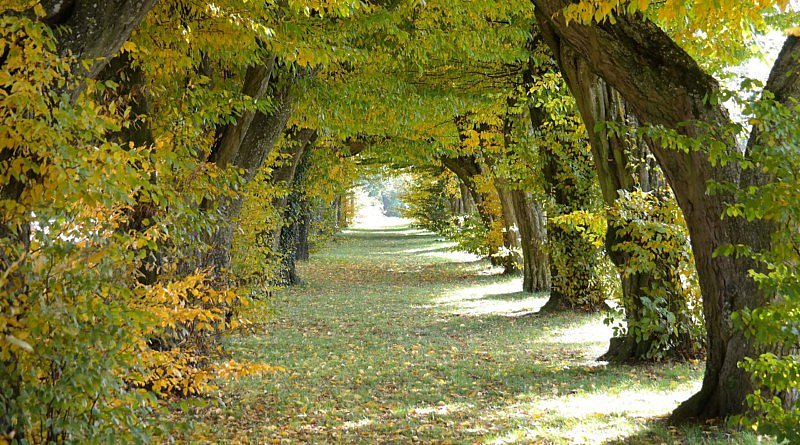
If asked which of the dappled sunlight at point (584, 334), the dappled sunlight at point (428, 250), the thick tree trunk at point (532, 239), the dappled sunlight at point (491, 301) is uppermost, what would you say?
the thick tree trunk at point (532, 239)

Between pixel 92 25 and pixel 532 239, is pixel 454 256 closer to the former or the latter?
pixel 532 239

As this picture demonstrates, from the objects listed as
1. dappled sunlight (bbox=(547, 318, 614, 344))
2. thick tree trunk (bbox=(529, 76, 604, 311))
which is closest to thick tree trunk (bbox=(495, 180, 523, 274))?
thick tree trunk (bbox=(529, 76, 604, 311))

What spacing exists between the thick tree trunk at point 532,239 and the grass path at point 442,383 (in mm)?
1159

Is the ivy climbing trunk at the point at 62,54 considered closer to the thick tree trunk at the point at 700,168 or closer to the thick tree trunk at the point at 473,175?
the thick tree trunk at the point at 700,168

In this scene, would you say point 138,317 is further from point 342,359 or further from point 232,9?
point 342,359

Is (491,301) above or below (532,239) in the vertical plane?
below

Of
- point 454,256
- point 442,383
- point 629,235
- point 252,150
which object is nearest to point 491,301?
point 629,235

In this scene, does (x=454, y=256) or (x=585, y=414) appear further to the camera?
(x=454, y=256)

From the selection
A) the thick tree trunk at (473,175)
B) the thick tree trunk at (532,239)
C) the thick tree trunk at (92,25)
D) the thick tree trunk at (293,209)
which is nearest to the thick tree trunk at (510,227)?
the thick tree trunk at (473,175)

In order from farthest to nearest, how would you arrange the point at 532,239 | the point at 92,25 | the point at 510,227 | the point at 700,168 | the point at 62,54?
1. the point at 510,227
2. the point at 532,239
3. the point at 700,168
4. the point at 92,25
5. the point at 62,54

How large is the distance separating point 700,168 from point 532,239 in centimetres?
1088

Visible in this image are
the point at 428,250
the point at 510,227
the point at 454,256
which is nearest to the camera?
the point at 510,227

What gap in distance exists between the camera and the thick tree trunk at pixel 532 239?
619 inches

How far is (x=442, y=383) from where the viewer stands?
8055mm
